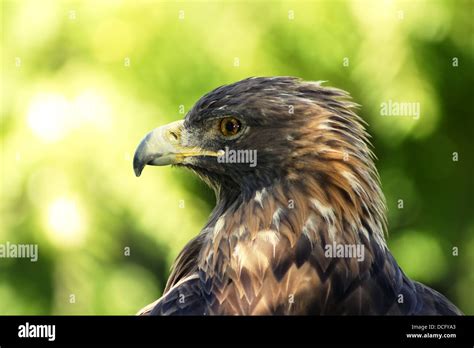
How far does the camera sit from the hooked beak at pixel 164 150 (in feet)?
9.48

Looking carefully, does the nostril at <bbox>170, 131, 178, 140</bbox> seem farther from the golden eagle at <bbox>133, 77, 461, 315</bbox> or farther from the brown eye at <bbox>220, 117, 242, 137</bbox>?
the brown eye at <bbox>220, 117, 242, 137</bbox>

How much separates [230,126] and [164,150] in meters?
0.25

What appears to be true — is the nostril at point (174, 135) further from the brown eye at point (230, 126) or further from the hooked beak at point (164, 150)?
the brown eye at point (230, 126)

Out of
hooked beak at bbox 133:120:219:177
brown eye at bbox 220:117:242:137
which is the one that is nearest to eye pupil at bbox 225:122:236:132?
brown eye at bbox 220:117:242:137

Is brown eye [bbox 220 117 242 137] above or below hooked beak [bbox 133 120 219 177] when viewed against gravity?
above

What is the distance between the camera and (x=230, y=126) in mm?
2889

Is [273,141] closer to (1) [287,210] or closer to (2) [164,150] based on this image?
(1) [287,210]

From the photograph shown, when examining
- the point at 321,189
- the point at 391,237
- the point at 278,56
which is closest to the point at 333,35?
the point at 278,56

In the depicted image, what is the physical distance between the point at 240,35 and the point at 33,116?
4.30 ft

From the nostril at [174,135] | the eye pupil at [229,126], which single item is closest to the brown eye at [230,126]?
the eye pupil at [229,126]

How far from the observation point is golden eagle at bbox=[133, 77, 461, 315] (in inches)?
106

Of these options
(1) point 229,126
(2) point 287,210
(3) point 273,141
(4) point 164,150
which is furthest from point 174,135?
(2) point 287,210

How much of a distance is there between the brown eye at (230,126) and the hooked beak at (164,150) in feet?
0.32
